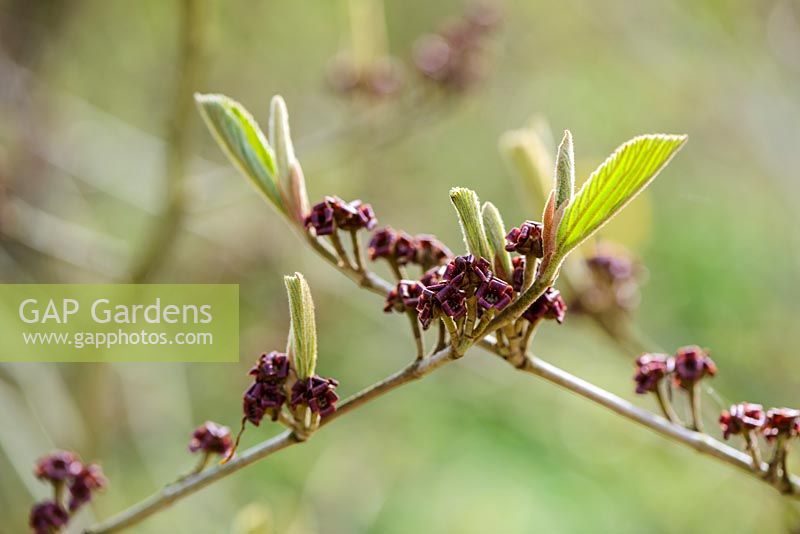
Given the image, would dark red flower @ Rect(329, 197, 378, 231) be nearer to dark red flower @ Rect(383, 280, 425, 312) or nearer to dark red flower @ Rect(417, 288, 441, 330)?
dark red flower @ Rect(383, 280, 425, 312)

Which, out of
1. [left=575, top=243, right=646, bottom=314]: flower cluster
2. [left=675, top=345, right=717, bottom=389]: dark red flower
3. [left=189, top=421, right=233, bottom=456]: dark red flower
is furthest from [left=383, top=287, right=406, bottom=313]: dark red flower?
[left=575, top=243, right=646, bottom=314]: flower cluster

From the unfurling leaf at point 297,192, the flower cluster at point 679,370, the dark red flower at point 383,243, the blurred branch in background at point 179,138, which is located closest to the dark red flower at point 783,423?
the flower cluster at point 679,370

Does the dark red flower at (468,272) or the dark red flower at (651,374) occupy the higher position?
the dark red flower at (468,272)

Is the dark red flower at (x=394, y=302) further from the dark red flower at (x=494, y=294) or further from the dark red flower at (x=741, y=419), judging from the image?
the dark red flower at (x=741, y=419)

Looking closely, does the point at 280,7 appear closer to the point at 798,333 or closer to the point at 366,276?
the point at 798,333

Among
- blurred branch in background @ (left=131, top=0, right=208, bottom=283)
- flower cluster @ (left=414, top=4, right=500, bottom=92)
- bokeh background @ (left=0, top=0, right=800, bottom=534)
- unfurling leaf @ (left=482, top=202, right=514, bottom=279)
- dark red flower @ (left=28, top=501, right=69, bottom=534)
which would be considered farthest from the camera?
bokeh background @ (left=0, top=0, right=800, bottom=534)

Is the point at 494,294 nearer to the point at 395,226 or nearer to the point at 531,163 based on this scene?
the point at 531,163
